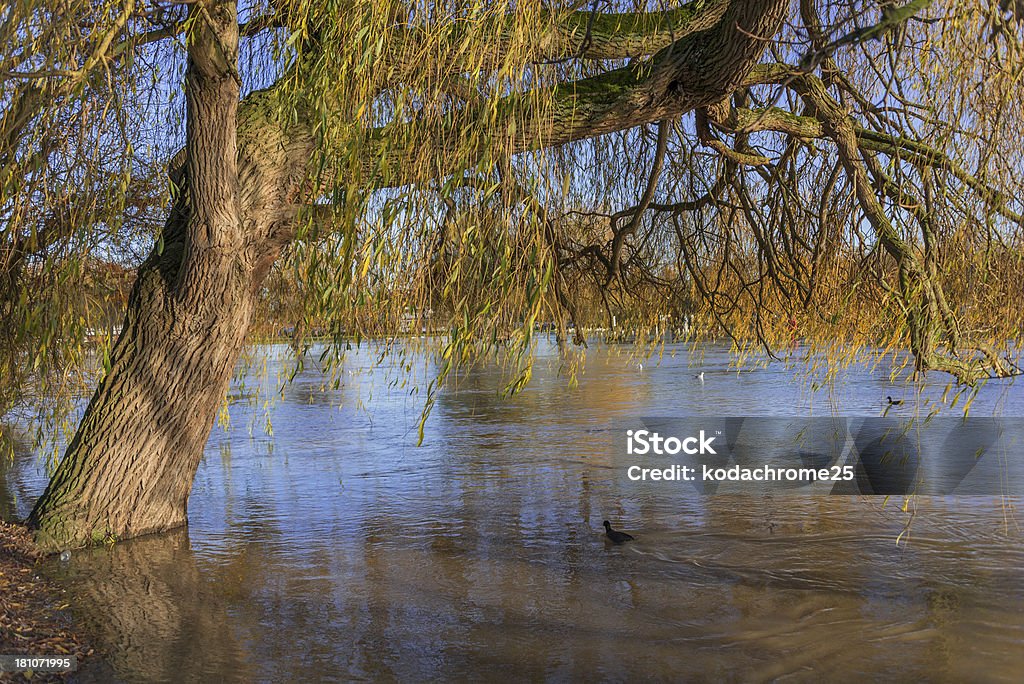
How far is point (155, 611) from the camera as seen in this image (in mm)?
4582

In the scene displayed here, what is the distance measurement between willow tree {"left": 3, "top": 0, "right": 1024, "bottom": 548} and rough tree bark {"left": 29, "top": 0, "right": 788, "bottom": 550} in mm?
14

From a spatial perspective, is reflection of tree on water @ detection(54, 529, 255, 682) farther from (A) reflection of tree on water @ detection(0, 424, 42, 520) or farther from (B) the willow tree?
(A) reflection of tree on water @ detection(0, 424, 42, 520)

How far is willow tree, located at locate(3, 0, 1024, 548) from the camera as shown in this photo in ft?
11.6

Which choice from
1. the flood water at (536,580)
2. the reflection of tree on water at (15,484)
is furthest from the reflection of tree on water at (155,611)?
the reflection of tree on water at (15,484)

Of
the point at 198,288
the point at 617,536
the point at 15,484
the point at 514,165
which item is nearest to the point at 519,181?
the point at 514,165

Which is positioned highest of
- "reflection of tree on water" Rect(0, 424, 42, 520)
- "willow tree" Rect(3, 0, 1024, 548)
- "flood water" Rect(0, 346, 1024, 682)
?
"willow tree" Rect(3, 0, 1024, 548)

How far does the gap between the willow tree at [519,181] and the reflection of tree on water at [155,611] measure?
223 mm

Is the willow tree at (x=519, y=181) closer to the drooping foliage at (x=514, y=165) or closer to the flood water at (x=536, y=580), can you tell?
the drooping foliage at (x=514, y=165)

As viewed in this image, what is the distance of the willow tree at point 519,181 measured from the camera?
3.53 meters

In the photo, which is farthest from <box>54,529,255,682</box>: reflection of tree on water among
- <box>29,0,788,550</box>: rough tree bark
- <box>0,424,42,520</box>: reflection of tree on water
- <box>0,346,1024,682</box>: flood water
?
<box>0,424,42,520</box>: reflection of tree on water

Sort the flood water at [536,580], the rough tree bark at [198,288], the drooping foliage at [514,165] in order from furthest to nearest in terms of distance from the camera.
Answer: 1. the rough tree bark at [198,288]
2. the flood water at [536,580]
3. the drooping foliage at [514,165]

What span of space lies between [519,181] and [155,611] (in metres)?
2.81

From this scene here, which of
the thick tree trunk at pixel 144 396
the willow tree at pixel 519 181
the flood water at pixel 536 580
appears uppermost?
the willow tree at pixel 519 181

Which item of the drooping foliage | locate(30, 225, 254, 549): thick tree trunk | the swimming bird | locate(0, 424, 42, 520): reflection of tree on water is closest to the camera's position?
the drooping foliage
